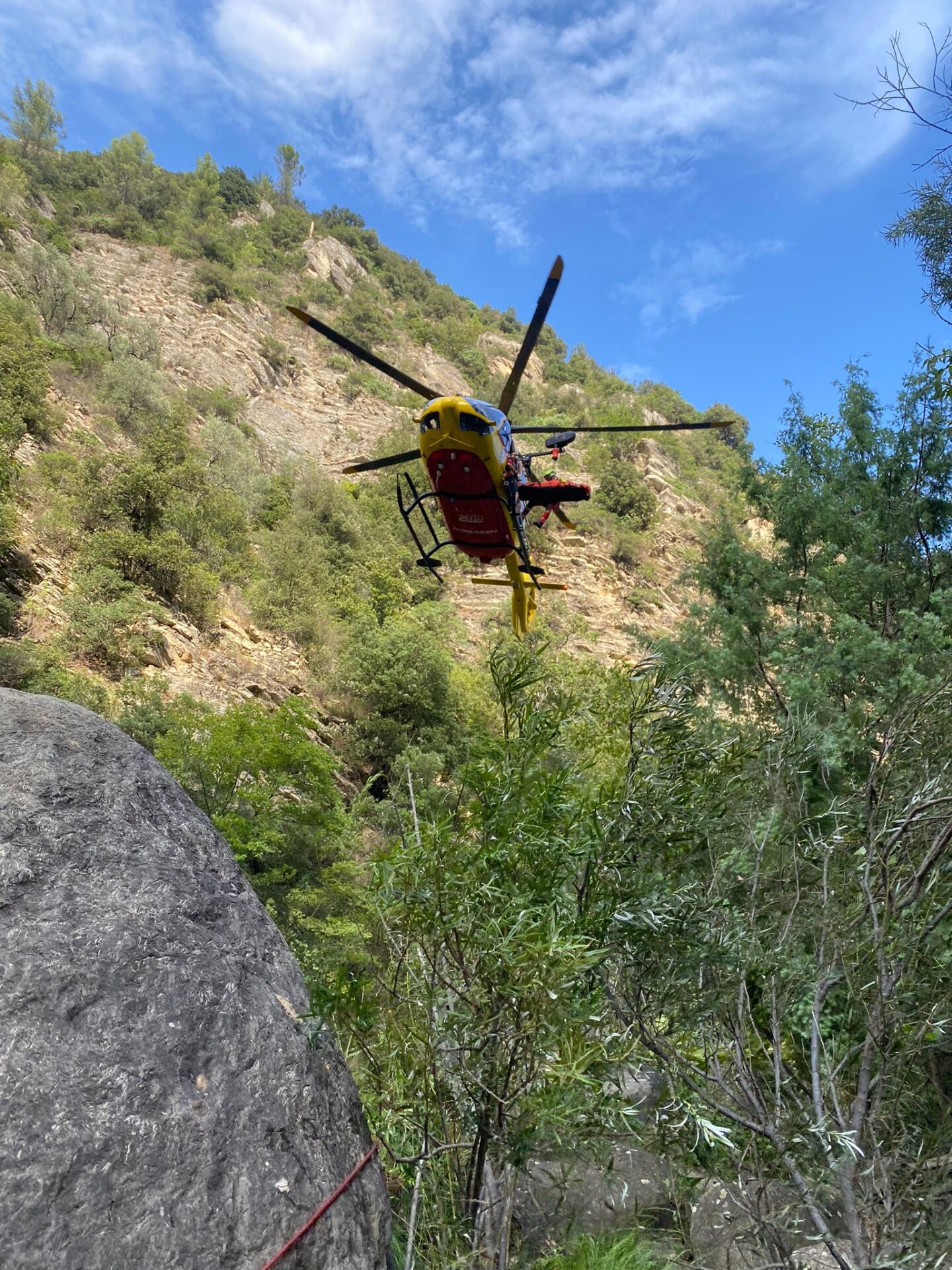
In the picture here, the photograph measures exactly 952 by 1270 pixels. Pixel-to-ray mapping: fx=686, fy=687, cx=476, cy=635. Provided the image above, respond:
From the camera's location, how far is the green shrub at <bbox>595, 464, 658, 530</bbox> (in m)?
35.1

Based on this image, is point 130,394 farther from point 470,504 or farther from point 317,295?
point 317,295

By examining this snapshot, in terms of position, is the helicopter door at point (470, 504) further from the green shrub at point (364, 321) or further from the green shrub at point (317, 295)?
the green shrub at point (317, 295)

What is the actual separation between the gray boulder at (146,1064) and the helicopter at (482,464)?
376cm

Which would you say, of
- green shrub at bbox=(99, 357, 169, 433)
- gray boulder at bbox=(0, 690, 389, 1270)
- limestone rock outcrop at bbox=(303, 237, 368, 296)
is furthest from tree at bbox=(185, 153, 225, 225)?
gray boulder at bbox=(0, 690, 389, 1270)

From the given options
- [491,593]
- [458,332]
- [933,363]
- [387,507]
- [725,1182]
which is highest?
[458,332]

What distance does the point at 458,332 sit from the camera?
49250mm

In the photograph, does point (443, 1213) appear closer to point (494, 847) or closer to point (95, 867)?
point (494, 847)

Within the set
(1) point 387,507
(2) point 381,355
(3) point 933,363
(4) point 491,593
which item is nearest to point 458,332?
(2) point 381,355

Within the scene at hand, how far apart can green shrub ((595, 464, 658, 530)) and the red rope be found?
33.4 m

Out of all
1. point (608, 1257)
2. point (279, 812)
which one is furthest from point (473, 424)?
point (279, 812)

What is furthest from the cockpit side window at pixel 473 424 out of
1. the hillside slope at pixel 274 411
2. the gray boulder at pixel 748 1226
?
the hillside slope at pixel 274 411

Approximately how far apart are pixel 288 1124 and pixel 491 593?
26072 mm

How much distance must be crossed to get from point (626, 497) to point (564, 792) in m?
34.0

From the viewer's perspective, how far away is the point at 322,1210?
2.81 m
